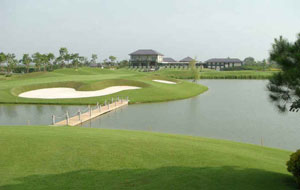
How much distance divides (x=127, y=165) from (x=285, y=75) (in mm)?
5694

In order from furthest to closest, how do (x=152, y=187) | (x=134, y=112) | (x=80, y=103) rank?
1. (x=80, y=103)
2. (x=134, y=112)
3. (x=152, y=187)

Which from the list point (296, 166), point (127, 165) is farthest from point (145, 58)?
point (296, 166)

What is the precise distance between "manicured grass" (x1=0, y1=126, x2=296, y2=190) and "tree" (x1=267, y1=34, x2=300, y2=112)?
91.9 inches

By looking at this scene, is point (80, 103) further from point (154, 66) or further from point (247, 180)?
point (154, 66)

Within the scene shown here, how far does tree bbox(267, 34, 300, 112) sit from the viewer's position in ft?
23.3

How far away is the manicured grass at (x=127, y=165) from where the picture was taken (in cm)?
791

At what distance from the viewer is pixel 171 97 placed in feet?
129

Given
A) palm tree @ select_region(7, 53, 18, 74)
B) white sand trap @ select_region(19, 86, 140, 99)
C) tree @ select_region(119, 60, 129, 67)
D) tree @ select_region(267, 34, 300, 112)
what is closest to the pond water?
white sand trap @ select_region(19, 86, 140, 99)

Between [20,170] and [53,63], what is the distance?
399 feet

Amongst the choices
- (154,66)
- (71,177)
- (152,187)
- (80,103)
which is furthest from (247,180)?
(154,66)

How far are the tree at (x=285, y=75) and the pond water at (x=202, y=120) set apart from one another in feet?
29.7

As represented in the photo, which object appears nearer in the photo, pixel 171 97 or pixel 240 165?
pixel 240 165

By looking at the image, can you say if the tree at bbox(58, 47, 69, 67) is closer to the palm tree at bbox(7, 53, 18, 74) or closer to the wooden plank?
the palm tree at bbox(7, 53, 18, 74)

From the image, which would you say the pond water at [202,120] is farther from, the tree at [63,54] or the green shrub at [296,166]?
the tree at [63,54]
